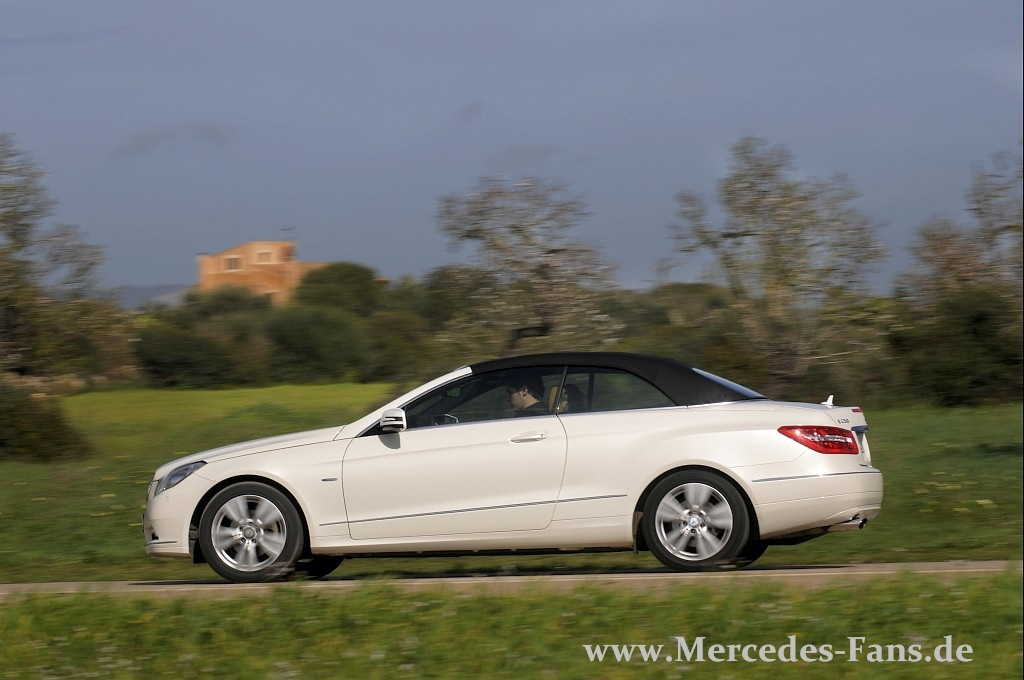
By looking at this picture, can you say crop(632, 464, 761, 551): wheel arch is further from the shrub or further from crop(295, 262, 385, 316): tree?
crop(295, 262, 385, 316): tree

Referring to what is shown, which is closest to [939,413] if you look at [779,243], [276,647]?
[779,243]

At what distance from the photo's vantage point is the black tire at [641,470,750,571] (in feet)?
27.9

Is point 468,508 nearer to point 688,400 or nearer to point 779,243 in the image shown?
point 688,400

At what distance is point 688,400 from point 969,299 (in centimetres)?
2217

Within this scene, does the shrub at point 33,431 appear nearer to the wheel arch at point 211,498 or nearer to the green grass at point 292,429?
the green grass at point 292,429

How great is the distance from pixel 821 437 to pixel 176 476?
431 centimetres

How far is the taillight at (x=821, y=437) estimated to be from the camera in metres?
8.49

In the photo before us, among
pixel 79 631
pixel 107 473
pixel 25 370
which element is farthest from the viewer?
pixel 25 370

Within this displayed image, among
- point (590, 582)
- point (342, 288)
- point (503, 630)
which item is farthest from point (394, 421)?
point (342, 288)

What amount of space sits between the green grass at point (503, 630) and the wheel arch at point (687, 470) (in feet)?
3.49

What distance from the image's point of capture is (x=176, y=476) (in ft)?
30.2

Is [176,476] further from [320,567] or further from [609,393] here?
[609,393]

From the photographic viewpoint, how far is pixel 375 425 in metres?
8.98

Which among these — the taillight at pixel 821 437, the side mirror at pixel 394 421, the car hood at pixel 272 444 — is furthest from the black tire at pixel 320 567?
the taillight at pixel 821 437
